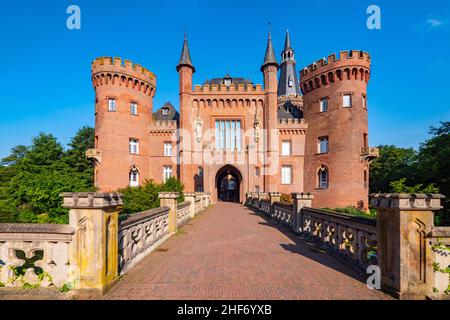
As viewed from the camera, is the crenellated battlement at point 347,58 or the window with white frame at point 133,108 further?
the window with white frame at point 133,108

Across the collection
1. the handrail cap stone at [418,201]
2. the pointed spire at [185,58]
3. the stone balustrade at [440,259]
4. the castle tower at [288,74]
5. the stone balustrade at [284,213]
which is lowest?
the stone balustrade at [284,213]

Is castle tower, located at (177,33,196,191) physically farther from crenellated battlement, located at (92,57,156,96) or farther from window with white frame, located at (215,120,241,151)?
crenellated battlement, located at (92,57,156,96)

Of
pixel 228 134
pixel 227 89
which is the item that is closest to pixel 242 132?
pixel 228 134

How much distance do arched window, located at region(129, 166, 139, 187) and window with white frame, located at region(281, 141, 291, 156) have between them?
700 inches

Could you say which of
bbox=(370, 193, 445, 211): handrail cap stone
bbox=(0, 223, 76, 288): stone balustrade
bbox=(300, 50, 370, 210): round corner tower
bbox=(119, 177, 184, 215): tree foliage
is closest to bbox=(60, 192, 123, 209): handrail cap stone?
bbox=(0, 223, 76, 288): stone balustrade

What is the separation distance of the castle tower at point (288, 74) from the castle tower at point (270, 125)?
24548 millimetres

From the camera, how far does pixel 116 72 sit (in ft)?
86.0

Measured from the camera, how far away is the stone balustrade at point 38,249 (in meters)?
3.82

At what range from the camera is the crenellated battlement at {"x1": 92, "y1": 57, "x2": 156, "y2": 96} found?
26125 millimetres

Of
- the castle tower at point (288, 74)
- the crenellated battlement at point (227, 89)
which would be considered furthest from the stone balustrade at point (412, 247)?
the castle tower at point (288, 74)

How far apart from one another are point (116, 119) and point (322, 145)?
23.4 meters

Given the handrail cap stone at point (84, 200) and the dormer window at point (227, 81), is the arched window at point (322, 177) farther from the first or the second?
the handrail cap stone at point (84, 200)
